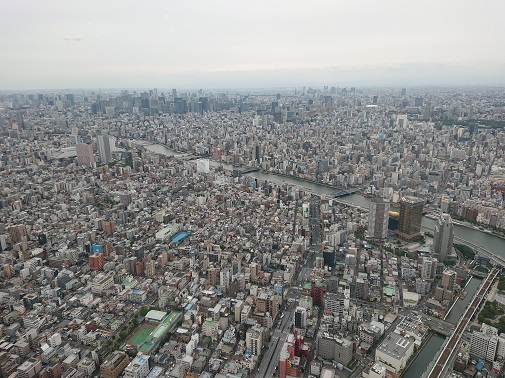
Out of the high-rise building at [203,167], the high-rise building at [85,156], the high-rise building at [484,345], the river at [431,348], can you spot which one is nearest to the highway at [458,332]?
the river at [431,348]

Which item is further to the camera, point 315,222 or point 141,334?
point 315,222

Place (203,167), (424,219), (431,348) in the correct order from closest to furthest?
(431,348) → (424,219) → (203,167)

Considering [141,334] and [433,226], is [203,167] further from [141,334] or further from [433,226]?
[141,334]

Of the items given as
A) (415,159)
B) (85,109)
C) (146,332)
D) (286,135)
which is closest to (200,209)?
(146,332)

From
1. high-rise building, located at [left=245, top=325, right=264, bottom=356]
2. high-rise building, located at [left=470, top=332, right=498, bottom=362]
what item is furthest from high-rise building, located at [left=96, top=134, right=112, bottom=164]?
high-rise building, located at [left=470, top=332, right=498, bottom=362]

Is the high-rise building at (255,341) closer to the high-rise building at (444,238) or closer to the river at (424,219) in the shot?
the high-rise building at (444,238)

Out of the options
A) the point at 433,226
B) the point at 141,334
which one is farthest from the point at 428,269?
the point at 141,334

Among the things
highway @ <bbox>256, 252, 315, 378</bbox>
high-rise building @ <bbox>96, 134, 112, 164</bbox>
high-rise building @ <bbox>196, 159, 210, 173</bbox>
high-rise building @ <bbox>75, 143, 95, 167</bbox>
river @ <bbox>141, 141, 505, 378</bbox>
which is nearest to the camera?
highway @ <bbox>256, 252, 315, 378</bbox>

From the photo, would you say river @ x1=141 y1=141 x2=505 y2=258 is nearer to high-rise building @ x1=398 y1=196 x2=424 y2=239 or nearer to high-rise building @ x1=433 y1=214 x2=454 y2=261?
high-rise building @ x1=398 y1=196 x2=424 y2=239
